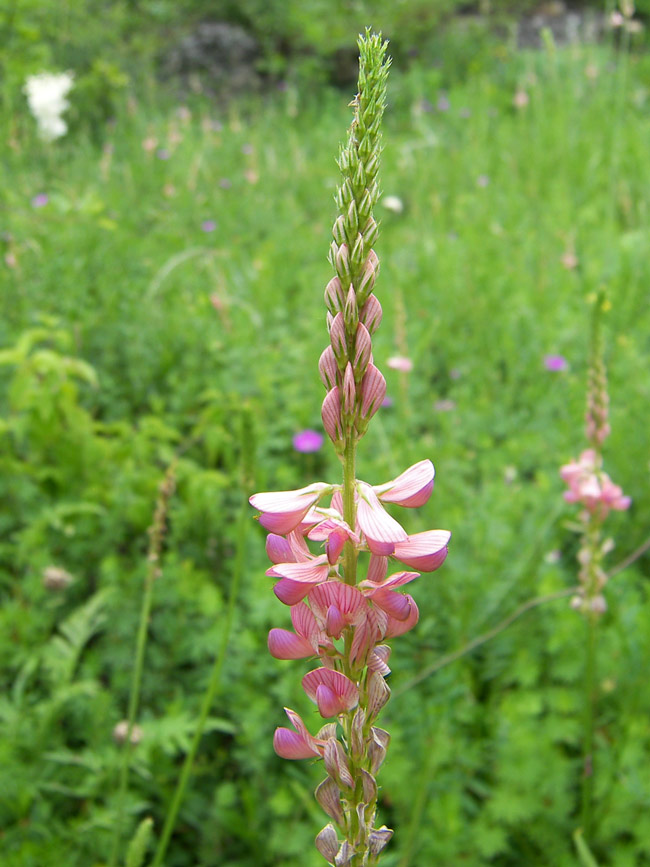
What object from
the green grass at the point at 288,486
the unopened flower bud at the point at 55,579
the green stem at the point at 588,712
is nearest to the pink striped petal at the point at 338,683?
the green grass at the point at 288,486

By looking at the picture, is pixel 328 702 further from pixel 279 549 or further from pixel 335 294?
pixel 335 294

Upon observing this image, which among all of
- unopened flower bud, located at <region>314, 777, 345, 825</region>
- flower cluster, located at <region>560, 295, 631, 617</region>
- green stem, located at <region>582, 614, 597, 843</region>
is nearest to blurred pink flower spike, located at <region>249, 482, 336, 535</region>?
unopened flower bud, located at <region>314, 777, 345, 825</region>

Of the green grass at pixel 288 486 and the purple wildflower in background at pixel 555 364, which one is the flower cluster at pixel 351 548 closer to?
the green grass at pixel 288 486

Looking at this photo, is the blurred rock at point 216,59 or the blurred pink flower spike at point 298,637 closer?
the blurred pink flower spike at point 298,637

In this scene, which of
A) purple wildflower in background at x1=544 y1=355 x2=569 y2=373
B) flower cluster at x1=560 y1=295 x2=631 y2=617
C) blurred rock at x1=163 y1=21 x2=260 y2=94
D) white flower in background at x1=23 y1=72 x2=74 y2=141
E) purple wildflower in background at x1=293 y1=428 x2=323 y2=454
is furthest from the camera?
blurred rock at x1=163 y1=21 x2=260 y2=94

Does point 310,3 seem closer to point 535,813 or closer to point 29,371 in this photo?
point 29,371

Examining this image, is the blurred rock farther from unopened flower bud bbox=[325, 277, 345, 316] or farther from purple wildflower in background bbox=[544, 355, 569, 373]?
unopened flower bud bbox=[325, 277, 345, 316]
